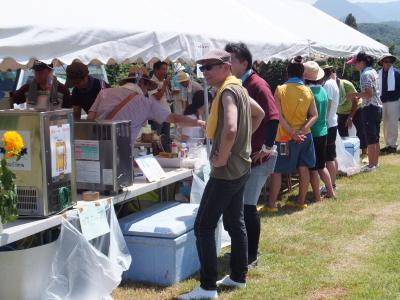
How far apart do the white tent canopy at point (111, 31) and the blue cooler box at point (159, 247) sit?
1.18 metres

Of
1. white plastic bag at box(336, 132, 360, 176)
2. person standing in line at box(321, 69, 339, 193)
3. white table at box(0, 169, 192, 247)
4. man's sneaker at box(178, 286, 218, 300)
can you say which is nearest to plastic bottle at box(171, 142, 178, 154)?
white table at box(0, 169, 192, 247)

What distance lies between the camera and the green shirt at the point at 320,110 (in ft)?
21.8

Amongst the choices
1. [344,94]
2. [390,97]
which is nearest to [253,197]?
[344,94]

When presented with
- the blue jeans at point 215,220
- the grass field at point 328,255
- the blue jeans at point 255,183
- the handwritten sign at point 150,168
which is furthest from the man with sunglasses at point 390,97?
the blue jeans at point 215,220

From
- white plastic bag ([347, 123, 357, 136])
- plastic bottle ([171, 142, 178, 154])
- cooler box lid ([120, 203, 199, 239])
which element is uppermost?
plastic bottle ([171, 142, 178, 154])

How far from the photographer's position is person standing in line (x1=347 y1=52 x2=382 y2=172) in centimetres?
897

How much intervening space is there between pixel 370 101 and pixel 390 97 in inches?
70.6

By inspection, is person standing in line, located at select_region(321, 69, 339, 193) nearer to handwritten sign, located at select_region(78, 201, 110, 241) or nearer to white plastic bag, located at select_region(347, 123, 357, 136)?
white plastic bag, located at select_region(347, 123, 357, 136)

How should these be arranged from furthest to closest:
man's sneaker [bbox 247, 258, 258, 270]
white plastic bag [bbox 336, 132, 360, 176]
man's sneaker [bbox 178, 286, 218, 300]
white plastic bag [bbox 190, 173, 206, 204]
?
white plastic bag [bbox 336, 132, 360, 176]
white plastic bag [bbox 190, 173, 206, 204]
man's sneaker [bbox 247, 258, 258, 270]
man's sneaker [bbox 178, 286, 218, 300]

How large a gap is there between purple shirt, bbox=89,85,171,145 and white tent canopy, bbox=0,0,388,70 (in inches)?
19.7

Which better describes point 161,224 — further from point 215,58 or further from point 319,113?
point 319,113

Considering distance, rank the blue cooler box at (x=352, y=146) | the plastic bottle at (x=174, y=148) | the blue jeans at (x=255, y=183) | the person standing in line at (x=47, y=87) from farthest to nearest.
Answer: the blue cooler box at (x=352, y=146) → the person standing in line at (x=47, y=87) → the plastic bottle at (x=174, y=148) → the blue jeans at (x=255, y=183)

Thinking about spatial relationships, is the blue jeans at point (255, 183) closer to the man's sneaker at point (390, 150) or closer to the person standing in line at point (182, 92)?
the person standing in line at point (182, 92)

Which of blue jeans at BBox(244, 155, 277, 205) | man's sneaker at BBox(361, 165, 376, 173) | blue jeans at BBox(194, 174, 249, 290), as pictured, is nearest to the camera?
blue jeans at BBox(194, 174, 249, 290)
